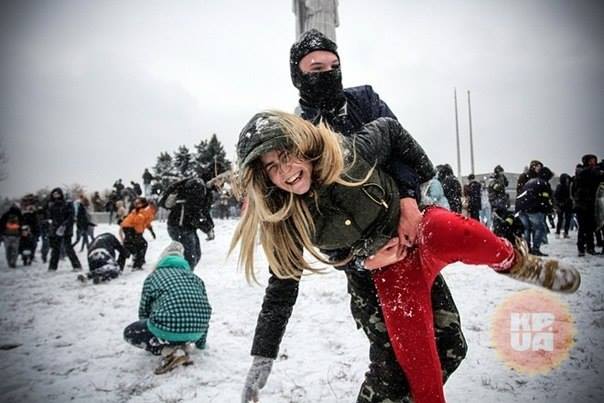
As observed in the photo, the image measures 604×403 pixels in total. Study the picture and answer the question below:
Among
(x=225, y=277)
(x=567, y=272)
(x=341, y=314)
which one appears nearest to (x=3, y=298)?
(x=225, y=277)

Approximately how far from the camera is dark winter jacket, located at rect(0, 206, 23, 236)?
10.0 meters

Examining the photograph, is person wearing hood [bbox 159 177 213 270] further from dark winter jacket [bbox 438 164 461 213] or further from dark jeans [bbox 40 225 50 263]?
dark jeans [bbox 40 225 50 263]

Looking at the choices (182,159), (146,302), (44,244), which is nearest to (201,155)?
(182,159)

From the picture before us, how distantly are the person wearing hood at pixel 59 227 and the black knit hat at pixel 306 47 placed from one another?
9188mm

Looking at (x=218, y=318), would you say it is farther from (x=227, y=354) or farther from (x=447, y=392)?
(x=447, y=392)

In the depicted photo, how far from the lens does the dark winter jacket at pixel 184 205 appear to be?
6.35m

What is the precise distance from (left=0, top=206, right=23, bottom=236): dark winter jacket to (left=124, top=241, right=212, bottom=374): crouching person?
30.1 ft

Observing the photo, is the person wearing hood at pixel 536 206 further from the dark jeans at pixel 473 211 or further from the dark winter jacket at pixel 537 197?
the dark jeans at pixel 473 211

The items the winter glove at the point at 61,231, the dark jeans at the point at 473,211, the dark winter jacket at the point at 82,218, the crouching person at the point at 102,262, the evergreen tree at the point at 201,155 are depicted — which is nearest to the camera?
the crouching person at the point at 102,262

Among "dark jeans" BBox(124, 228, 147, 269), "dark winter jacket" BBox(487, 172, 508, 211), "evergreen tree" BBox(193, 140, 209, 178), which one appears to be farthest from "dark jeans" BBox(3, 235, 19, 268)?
"evergreen tree" BBox(193, 140, 209, 178)

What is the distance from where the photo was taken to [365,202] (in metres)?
1.75

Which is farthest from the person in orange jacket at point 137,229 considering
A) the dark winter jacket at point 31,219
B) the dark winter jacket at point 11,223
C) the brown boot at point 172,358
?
the brown boot at point 172,358

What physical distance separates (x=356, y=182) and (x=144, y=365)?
310 cm

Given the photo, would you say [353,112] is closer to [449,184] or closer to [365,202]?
[365,202]
